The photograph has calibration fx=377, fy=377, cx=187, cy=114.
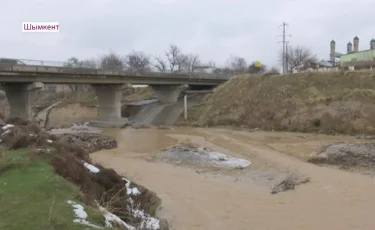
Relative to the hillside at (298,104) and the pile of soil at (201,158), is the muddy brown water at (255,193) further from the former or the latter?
the hillside at (298,104)

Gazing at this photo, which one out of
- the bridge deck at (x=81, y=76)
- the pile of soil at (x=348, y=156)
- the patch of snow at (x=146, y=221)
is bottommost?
the pile of soil at (x=348, y=156)

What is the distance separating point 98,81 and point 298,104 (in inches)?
1038

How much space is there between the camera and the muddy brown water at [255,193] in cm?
1331

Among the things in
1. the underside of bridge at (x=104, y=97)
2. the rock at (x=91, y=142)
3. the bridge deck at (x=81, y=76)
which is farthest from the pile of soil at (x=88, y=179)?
the underside of bridge at (x=104, y=97)

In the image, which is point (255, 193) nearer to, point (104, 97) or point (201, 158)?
point (201, 158)

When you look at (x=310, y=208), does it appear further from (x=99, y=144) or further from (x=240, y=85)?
(x=240, y=85)

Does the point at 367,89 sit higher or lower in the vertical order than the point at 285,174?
higher

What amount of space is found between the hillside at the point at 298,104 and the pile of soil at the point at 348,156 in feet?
40.3

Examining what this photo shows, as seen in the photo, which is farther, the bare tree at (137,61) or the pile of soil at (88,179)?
→ the bare tree at (137,61)

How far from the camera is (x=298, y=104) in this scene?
44688 mm

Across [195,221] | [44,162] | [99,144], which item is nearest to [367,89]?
[99,144]

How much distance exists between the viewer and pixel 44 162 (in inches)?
548

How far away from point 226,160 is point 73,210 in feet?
54.8

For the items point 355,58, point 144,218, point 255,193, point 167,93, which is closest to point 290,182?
point 255,193
